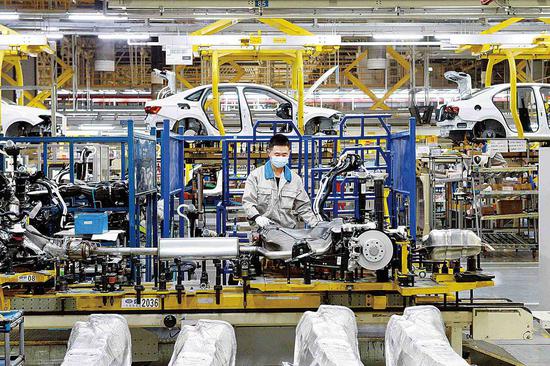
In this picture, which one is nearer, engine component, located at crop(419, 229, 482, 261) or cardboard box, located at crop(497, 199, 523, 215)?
engine component, located at crop(419, 229, 482, 261)

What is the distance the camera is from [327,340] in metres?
3.51

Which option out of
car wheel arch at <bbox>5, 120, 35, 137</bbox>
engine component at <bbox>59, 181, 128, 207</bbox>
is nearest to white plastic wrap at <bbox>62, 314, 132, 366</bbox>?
engine component at <bbox>59, 181, 128, 207</bbox>

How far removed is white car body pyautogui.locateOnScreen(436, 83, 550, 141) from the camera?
13812 millimetres

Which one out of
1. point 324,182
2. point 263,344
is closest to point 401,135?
point 324,182

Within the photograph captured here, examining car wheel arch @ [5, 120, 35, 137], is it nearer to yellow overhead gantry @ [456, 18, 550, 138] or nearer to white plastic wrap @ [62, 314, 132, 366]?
yellow overhead gantry @ [456, 18, 550, 138]

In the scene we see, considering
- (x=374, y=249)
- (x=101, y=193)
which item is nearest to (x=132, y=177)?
(x=101, y=193)

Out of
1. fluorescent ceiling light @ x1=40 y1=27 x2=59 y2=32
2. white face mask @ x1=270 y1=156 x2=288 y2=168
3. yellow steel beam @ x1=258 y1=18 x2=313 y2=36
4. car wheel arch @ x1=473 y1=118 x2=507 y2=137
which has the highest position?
fluorescent ceiling light @ x1=40 y1=27 x2=59 y2=32

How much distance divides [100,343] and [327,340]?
111 centimetres

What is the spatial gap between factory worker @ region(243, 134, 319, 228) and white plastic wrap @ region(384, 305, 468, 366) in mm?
2470

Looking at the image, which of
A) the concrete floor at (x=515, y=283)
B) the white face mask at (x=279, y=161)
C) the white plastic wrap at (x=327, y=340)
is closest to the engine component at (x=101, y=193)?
the white face mask at (x=279, y=161)

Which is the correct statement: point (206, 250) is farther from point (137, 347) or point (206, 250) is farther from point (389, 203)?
point (389, 203)

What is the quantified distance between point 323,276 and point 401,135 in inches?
80.6

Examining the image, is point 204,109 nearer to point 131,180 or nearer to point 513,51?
point 513,51

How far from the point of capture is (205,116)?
12.4 m
